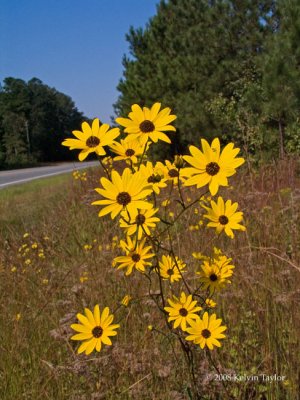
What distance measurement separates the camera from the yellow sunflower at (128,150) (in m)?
1.14

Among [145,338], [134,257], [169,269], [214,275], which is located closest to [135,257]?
[134,257]

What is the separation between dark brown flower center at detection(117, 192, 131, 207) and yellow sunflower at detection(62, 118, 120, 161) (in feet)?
0.40

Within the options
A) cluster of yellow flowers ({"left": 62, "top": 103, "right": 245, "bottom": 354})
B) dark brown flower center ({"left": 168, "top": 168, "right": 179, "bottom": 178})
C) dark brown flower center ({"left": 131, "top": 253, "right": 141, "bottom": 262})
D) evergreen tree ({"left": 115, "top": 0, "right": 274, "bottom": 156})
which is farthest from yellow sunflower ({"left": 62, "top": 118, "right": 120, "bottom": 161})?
evergreen tree ({"left": 115, "top": 0, "right": 274, "bottom": 156})

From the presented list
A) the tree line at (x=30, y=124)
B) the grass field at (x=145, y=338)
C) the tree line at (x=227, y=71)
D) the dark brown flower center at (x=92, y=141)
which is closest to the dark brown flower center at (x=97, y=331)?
the grass field at (x=145, y=338)

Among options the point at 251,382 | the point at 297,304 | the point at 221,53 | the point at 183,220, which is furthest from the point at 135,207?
the point at 221,53

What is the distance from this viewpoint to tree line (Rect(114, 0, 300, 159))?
571 cm

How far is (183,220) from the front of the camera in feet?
11.2

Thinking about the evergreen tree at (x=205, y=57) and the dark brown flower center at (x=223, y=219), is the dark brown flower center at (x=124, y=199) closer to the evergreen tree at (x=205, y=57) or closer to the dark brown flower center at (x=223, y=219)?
the dark brown flower center at (x=223, y=219)

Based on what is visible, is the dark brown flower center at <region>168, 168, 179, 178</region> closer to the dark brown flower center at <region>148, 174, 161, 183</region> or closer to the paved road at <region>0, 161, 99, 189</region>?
the dark brown flower center at <region>148, 174, 161, 183</region>

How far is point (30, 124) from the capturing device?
4569cm

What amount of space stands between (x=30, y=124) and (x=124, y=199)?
47.2 metres

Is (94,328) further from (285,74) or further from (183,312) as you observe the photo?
(285,74)

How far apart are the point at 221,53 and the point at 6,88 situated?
40.2 meters

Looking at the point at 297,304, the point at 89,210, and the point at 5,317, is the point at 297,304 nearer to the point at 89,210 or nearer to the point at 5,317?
the point at 5,317
